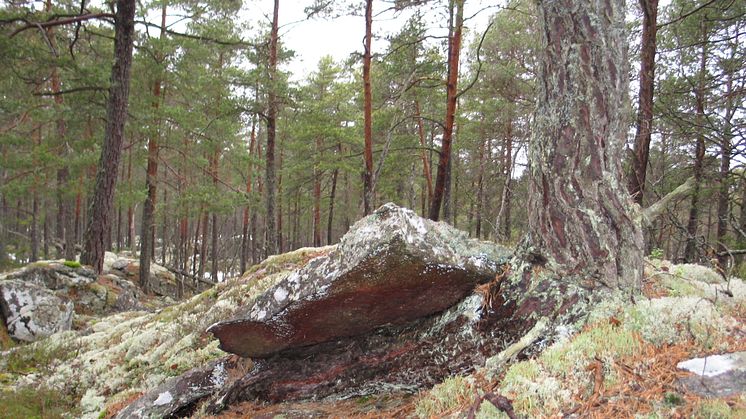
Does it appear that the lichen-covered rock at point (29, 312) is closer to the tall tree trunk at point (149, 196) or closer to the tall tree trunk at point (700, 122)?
the tall tree trunk at point (149, 196)

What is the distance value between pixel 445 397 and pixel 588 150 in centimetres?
225

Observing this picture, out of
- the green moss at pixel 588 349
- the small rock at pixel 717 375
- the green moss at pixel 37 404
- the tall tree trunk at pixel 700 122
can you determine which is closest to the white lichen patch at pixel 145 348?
the green moss at pixel 37 404

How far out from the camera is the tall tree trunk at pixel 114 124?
33.9 feet

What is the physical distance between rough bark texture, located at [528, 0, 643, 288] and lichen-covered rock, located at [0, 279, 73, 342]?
995 centimetres

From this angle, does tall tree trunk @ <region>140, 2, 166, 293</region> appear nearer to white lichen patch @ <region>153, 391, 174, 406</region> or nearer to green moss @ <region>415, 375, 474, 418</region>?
white lichen patch @ <region>153, 391, 174, 406</region>

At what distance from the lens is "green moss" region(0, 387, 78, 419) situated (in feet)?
17.0

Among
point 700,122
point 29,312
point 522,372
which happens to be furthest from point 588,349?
point 29,312

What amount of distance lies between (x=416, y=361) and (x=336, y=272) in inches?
39.2

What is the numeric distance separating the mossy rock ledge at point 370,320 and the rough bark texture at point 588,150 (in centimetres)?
70

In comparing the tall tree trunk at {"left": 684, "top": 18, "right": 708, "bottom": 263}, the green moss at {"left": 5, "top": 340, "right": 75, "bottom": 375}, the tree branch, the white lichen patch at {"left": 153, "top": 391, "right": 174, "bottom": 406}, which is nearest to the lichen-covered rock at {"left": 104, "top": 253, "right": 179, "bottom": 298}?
the green moss at {"left": 5, "top": 340, "right": 75, "bottom": 375}

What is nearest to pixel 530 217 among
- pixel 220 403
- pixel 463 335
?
pixel 463 335

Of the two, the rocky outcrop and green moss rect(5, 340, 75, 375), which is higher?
the rocky outcrop

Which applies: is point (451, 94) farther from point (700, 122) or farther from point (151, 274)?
point (151, 274)

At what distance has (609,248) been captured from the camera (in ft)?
10.7
